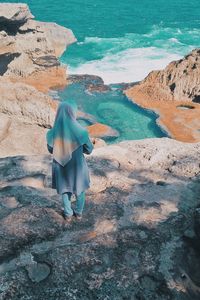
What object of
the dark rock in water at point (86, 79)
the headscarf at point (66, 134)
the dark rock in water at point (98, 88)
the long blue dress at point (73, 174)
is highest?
the headscarf at point (66, 134)

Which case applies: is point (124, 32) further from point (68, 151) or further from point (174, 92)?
point (68, 151)

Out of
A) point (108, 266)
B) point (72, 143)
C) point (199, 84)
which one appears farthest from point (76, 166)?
point (199, 84)

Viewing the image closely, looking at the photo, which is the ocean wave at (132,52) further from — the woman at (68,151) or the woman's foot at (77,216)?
the woman at (68,151)

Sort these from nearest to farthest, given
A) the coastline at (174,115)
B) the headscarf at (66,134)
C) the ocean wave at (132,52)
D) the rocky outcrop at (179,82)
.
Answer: the headscarf at (66,134) → the coastline at (174,115) → the rocky outcrop at (179,82) → the ocean wave at (132,52)

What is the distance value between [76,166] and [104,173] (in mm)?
2697

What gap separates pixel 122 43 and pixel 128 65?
7.63 meters

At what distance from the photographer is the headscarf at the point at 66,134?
6.97 meters

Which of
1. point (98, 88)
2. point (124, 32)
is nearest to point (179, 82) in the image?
point (98, 88)

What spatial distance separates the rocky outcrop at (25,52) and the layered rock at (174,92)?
6438 millimetres

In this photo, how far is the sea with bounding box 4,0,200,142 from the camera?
28859 mm

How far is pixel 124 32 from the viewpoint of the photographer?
5209 centimetres

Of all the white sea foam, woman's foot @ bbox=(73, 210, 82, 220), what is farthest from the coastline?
woman's foot @ bbox=(73, 210, 82, 220)

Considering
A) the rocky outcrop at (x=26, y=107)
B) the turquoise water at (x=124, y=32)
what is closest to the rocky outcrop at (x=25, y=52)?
the turquoise water at (x=124, y=32)

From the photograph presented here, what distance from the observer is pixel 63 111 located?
22.8 feet
